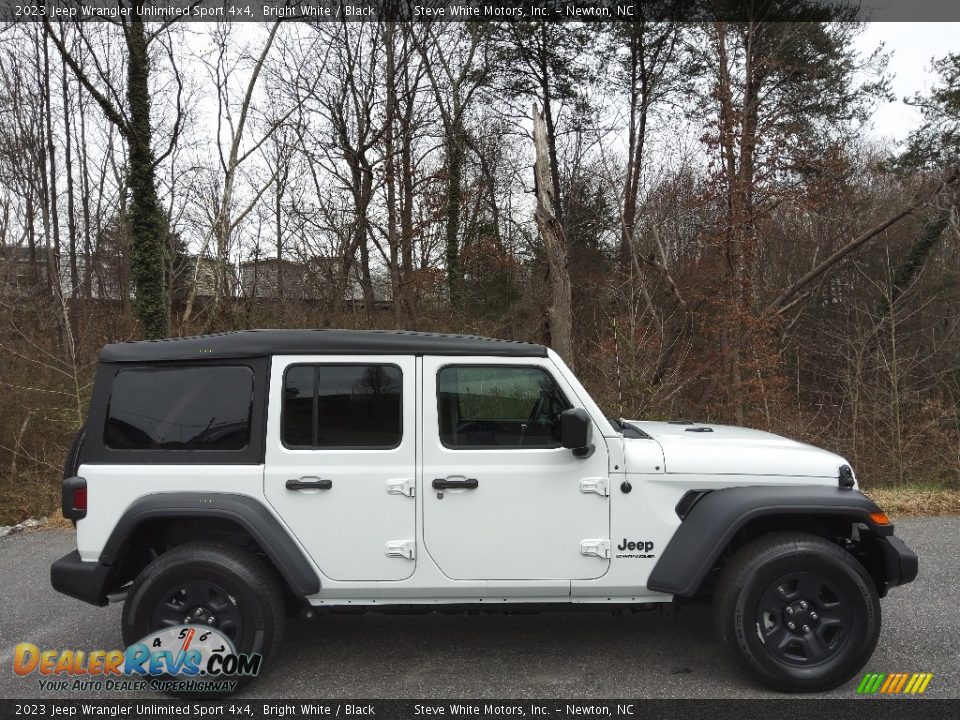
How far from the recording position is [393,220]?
18.2m

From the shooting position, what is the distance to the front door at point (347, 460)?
3.36 meters

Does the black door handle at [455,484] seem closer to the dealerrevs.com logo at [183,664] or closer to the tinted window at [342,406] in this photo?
the tinted window at [342,406]

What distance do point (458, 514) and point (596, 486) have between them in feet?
2.37

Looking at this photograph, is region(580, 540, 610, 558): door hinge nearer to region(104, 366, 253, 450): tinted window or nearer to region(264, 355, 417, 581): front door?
region(264, 355, 417, 581): front door

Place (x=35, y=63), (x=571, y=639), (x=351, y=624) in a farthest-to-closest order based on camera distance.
→ (x=35, y=63) → (x=351, y=624) → (x=571, y=639)

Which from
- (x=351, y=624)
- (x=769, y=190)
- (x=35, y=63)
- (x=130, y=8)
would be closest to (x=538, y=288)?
(x=769, y=190)

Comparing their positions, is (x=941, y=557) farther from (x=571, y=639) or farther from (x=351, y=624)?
(x=351, y=624)

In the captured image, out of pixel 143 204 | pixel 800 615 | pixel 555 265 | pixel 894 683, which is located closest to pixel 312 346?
pixel 800 615

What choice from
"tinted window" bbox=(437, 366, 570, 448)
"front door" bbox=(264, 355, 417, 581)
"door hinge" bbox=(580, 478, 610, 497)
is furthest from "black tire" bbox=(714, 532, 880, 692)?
"front door" bbox=(264, 355, 417, 581)

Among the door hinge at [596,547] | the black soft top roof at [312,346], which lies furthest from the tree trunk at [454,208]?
the door hinge at [596,547]

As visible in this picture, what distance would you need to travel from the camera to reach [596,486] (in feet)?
11.1

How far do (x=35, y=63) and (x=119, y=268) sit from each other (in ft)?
20.6

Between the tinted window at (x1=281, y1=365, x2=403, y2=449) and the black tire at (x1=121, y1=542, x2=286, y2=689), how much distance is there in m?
0.69

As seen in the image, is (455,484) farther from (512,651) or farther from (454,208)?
(454,208)
